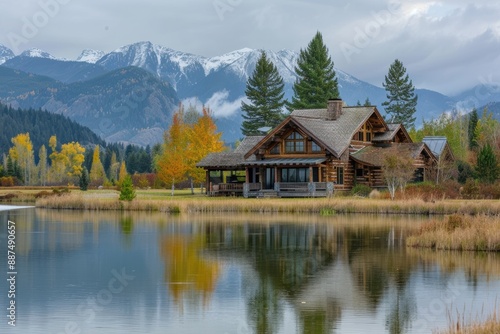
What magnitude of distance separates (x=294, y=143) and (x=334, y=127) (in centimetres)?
378

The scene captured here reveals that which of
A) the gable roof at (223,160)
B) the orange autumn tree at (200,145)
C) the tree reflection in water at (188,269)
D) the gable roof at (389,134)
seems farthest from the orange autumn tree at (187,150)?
the tree reflection in water at (188,269)

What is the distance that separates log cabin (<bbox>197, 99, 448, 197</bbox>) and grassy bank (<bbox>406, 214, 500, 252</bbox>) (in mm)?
31334

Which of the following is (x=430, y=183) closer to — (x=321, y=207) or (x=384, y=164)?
(x=384, y=164)

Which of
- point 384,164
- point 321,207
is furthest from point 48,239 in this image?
point 384,164

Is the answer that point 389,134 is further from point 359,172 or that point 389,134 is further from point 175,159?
point 175,159

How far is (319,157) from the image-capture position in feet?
218

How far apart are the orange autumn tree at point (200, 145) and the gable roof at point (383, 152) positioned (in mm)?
14419

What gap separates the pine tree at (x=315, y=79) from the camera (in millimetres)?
97250

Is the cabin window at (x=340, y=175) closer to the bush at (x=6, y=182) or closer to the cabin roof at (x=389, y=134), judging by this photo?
the cabin roof at (x=389, y=134)

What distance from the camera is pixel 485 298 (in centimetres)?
2125

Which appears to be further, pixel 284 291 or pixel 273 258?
pixel 273 258

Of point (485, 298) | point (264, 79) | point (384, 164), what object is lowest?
point (485, 298)

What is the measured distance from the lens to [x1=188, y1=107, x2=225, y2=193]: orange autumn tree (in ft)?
248

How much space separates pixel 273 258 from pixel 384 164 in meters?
31.8
